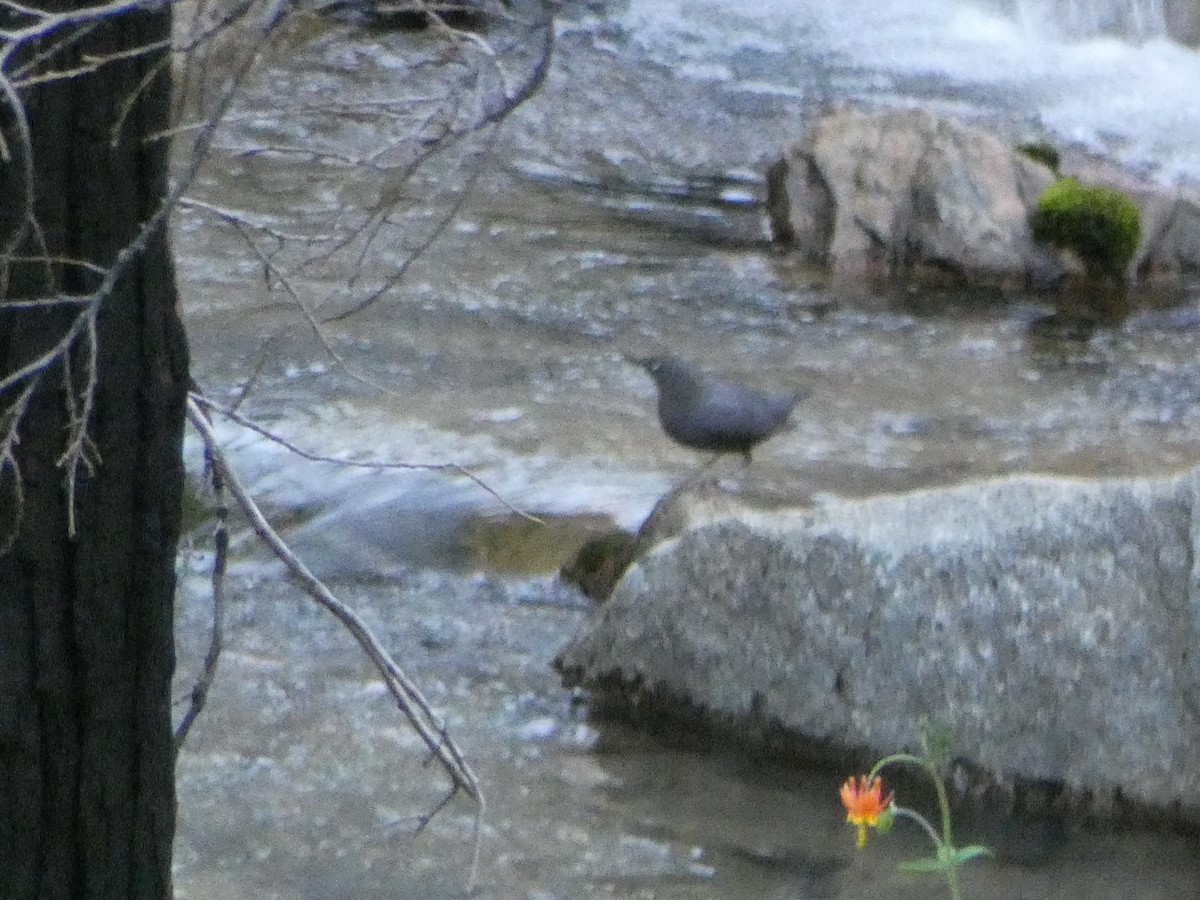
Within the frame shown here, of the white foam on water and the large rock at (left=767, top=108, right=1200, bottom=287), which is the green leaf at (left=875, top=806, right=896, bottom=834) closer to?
the large rock at (left=767, top=108, right=1200, bottom=287)

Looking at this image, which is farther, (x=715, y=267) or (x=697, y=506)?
(x=715, y=267)

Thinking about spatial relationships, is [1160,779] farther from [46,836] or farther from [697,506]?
[46,836]

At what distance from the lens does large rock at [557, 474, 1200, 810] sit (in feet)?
13.7

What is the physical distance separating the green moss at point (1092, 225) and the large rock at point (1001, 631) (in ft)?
16.7

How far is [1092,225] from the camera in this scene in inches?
364

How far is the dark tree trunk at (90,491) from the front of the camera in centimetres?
228

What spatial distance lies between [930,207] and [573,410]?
2.97 metres

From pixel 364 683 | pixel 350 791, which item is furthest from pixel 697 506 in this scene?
pixel 350 791

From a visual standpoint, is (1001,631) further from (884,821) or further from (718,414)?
(884,821)

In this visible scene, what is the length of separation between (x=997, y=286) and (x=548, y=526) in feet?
13.4

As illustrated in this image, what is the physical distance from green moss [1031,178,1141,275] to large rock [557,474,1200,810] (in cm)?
510

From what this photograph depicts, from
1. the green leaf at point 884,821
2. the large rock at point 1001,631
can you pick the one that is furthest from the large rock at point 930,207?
the green leaf at point 884,821

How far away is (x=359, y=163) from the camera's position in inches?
90.6

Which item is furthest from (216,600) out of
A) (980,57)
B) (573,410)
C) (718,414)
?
(980,57)
